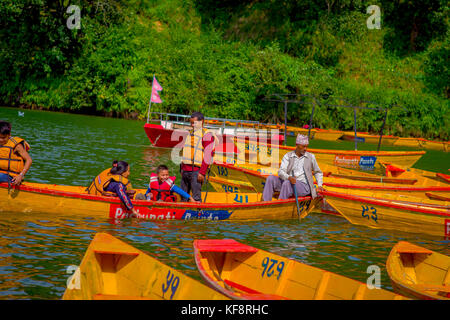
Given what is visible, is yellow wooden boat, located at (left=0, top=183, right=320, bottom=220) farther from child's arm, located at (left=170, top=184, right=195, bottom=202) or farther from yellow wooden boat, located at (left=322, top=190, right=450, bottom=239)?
yellow wooden boat, located at (left=322, top=190, right=450, bottom=239)

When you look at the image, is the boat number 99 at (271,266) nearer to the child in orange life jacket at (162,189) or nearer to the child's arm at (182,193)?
the child's arm at (182,193)

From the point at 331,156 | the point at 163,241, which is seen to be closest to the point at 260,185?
the point at 163,241

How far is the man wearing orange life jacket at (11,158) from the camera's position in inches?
441

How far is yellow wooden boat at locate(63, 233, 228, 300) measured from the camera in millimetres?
6324

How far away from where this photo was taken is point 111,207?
1187cm

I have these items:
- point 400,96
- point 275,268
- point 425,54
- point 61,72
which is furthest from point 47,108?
point 275,268

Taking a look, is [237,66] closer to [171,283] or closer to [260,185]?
[260,185]

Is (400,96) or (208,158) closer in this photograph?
(208,158)

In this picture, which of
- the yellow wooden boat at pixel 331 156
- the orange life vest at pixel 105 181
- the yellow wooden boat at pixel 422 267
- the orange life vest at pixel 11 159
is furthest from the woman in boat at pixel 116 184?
the yellow wooden boat at pixel 331 156

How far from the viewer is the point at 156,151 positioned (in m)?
26.7
